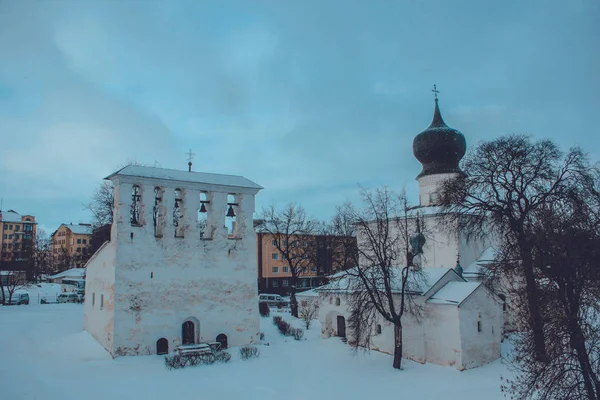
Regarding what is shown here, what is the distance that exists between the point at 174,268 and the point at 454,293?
39.2 feet

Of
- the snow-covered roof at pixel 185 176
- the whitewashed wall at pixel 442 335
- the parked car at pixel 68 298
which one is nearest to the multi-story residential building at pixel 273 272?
the parked car at pixel 68 298

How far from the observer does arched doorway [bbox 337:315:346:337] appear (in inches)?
881

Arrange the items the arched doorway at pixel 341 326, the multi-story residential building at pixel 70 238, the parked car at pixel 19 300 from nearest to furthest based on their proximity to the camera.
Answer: the arched doorway at pixel 341 326 → the parked car at pixel 19 300 → the multi-story residential building at pixel 70 238

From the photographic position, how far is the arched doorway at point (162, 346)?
17.5 m

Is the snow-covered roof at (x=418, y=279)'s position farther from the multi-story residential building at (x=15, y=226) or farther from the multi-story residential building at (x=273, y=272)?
the multi-story residential building at (x=15, y=226)

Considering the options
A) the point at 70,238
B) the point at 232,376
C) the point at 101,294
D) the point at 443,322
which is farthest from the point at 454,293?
the point at 70,238

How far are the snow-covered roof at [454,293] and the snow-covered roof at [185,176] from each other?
939 cm

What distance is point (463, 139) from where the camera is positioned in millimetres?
29484

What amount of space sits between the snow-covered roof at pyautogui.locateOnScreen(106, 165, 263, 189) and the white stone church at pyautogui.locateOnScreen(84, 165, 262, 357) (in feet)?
0.15

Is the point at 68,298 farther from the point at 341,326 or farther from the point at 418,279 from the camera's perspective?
the point at 418,279

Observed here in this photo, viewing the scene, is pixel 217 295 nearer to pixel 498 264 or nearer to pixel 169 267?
pixel 169 267

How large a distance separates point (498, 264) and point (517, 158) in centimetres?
445

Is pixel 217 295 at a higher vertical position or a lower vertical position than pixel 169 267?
lower

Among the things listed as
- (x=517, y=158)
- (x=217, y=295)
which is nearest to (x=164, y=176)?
(x=217, y=295)
